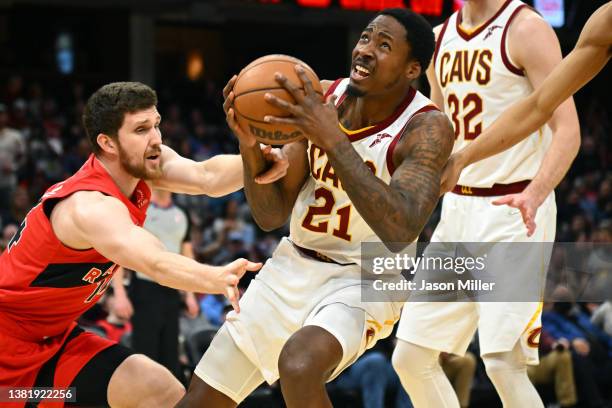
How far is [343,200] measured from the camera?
167 inches

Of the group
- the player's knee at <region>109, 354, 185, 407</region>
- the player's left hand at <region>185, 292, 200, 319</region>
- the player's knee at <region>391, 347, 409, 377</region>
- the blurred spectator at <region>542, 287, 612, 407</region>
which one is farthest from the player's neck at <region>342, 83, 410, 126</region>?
the blurred spectator at <region>542, 287, 612, 407</region>

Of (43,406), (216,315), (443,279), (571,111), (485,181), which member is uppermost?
(571,111)

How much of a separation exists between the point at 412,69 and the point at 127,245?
4.78 feet

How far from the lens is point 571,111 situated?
4668 millimetres

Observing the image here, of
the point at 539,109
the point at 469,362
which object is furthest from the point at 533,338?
the point at 469,362

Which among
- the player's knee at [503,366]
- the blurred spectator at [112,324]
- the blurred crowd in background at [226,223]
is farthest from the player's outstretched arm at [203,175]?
the blurred spectator at [112,324]

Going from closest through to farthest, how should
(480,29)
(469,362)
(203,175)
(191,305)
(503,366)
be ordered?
(503,366) → (203,175) → (480,29) → (191,305) → (469,362)

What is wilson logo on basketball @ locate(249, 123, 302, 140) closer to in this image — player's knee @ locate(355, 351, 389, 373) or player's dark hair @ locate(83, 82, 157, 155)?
player's dark hair @ locate(83, 82, 157, 155)

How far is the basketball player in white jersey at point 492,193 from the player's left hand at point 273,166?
1133 millimetres

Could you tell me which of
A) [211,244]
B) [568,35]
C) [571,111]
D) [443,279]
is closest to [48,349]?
[443,279]

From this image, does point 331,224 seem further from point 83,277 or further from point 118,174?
point 83,277

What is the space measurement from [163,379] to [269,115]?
1306mm

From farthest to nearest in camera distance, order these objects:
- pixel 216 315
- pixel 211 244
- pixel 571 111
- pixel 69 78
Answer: pixel 69 78
pixel 211 244
pixel 216 315
pixel 571 111

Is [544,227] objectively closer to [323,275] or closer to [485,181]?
[485,181]
